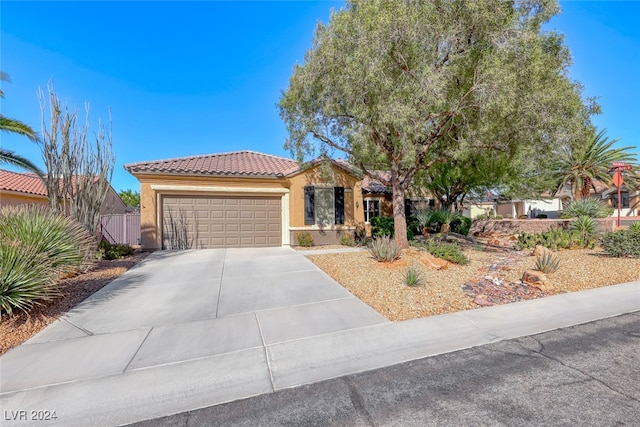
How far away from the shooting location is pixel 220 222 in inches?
520

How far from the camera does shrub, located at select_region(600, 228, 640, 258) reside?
864 cm

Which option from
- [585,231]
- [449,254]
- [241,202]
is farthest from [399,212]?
[585,231]

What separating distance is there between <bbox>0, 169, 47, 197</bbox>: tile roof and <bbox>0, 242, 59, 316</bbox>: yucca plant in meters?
12.9

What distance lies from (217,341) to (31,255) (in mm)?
3777

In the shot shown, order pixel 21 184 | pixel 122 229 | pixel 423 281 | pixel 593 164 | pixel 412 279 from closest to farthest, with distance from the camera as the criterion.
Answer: pixel 412 279, pixel 423 281, pixel 122 229, pixel 21 184, pixel 593 164

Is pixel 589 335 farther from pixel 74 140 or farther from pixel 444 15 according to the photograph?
pixel 74 140

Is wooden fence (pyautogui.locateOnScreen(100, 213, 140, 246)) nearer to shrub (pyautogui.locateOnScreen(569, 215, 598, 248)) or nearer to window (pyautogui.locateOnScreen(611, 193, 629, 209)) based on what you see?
shrub (pyautogui.locateOnScreen(569, 215, 598, 248))

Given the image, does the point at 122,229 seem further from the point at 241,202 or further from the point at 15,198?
the point at 241,202

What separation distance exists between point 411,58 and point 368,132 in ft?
7.94

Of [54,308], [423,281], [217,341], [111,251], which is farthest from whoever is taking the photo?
[111,251]

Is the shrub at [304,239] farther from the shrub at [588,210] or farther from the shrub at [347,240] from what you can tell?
the shrub at [588,210]

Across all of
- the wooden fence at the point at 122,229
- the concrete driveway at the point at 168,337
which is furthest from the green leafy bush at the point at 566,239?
→ the wooden fence at the point at 122,229

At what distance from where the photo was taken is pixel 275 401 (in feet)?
9.40

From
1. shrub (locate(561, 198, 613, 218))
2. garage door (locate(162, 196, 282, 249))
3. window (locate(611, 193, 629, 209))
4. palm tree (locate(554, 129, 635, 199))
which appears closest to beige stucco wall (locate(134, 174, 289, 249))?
garage door (locate(162, 196, 282, 249))
